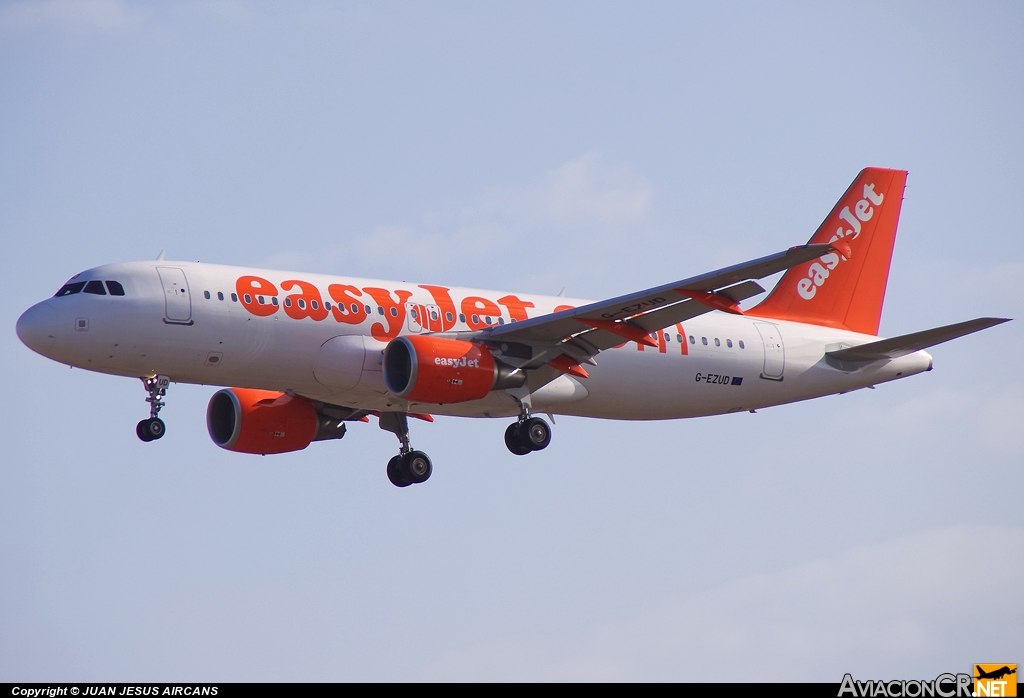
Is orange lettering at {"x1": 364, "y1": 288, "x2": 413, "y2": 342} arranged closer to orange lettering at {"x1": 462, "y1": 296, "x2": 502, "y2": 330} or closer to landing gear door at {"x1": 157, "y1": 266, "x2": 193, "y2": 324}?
orange lettering at {"x1": 462, "y1": 296, "x2": 502, "y2": 330}

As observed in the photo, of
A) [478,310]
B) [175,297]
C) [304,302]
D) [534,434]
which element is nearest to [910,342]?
[534,434]

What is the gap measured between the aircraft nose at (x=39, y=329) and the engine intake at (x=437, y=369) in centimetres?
759

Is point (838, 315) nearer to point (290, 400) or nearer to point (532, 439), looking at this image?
point (532, 439)

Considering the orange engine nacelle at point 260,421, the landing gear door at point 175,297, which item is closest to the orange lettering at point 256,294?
the landing gear door at point 175,297

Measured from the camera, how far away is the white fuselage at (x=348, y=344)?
30266mm

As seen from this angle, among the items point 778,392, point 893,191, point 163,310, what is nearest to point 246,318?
point 163,310

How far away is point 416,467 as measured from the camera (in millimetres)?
37031

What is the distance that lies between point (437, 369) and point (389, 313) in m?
2.37

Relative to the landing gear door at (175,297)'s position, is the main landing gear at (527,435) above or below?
below

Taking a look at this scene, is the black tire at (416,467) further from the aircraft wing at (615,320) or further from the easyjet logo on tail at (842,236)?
the easyjet logo on tail at (842,236)

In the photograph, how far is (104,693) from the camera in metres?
24.8

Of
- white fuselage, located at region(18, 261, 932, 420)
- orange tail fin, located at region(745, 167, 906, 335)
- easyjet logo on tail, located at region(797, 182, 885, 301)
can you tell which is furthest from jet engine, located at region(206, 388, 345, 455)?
easyjet logo on tail, located at region(797, 182, 885, 301)

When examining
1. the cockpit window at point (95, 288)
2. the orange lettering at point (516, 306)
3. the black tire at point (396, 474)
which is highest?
the orange lettering at point (516, 306)

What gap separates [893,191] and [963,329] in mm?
11133
